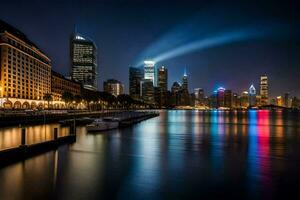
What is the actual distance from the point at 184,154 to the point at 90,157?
10.4 m

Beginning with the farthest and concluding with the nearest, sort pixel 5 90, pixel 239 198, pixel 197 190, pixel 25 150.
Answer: pixel 5 90 → pixel 25 150 → pixel 197 190 → pixel 239 198

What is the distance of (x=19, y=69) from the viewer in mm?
158125

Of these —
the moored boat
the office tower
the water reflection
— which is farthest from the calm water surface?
the office tower

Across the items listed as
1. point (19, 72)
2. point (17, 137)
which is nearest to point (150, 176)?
point (17, 137)

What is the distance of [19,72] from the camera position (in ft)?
519

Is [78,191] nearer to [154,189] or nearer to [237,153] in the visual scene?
[154,189]

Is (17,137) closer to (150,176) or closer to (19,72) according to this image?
(150,176)

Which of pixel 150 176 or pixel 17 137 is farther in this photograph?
pixel 17 137

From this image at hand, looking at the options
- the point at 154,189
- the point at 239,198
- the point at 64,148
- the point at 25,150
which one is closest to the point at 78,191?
the point at 154,189

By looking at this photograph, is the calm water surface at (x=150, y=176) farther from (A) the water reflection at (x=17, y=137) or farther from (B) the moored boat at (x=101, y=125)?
(B) the moored boat at (x=101, y=125)

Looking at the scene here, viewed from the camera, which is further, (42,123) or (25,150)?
(42,123)

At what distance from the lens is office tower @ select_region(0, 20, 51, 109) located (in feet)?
474

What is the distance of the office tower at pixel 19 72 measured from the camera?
474 feet

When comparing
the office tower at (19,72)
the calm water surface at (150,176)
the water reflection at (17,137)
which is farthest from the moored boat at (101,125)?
the office tower at (19,72)
